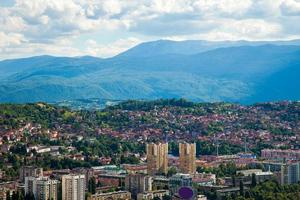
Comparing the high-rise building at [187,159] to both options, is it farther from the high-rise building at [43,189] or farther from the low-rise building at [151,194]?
the high-rise building at [43,189]

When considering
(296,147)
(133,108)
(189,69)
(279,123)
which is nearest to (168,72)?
(189,69)

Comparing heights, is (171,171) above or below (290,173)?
below

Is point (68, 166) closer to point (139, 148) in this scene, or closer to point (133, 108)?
point (139, 148)

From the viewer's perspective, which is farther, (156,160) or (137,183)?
(156,160)

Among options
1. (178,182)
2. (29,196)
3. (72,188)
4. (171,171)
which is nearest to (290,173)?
(178,182)

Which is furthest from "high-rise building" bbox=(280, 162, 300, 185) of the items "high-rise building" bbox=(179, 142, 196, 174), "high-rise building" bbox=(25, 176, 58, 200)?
"high-rise building" bbox=(25, 176, 58, 200)

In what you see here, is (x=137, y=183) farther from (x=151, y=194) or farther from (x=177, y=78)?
(x=177, y=78)

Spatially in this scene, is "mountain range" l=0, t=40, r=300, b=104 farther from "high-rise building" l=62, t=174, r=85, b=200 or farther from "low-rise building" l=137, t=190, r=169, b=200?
"high-rise building" l=62, t=174, r=85, b=200
